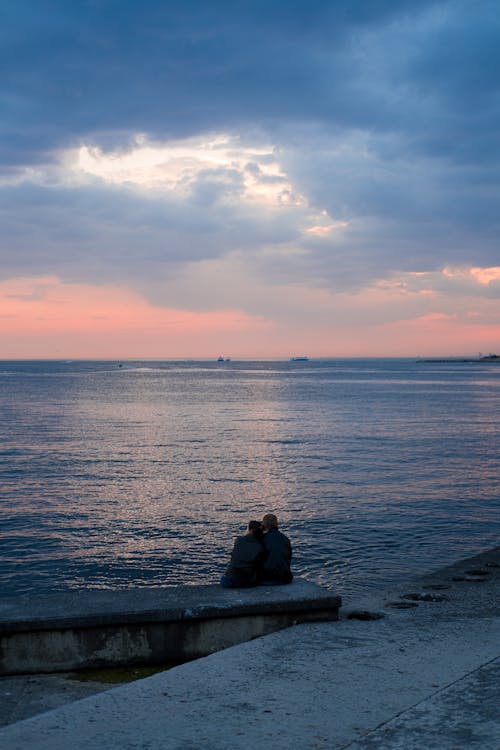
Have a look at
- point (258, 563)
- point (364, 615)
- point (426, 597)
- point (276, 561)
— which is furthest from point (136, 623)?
point (426, 597)

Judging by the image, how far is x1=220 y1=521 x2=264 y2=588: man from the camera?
29.5 feet

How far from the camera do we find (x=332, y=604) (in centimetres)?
851

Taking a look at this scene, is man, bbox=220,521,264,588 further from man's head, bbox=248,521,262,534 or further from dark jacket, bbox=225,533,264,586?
man's head, bbox=248,521,262,534

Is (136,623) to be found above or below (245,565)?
below

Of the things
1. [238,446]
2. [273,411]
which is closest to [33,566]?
[238,446]

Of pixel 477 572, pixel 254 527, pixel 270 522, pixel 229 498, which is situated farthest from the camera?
pixel 229 498

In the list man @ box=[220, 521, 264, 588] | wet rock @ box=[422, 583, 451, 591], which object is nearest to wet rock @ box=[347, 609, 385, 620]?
man @ box=[220, 521, 264, 588]

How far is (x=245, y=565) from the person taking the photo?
356 inches

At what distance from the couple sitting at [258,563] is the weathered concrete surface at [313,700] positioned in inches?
42.3

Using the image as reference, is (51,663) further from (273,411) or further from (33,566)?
(273,411)

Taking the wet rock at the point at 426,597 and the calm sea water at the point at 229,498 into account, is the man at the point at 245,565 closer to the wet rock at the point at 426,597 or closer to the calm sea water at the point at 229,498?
A: the wet rock at the point at 426,597

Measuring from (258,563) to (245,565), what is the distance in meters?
0.23

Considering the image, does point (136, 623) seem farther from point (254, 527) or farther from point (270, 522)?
point (270, 522)

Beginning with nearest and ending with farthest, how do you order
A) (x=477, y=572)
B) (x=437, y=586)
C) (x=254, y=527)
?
(x=254, y=527), (x=437, y=586), (x=477, y=572)
